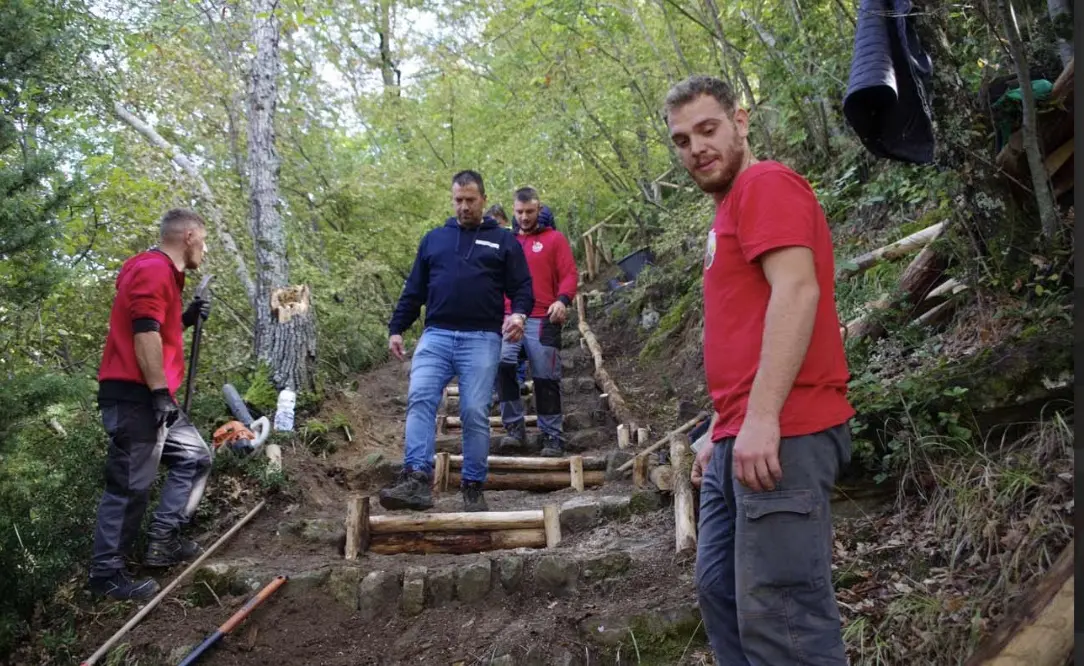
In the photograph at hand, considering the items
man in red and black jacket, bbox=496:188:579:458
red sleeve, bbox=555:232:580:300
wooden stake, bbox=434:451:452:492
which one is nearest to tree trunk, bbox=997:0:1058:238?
man in red and black jacket, bbox=496:188:579:458

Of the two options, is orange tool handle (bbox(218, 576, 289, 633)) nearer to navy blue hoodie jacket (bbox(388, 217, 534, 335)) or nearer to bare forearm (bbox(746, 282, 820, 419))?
navy blue hoodie jacket (bbox(388, 217, 534, 335))

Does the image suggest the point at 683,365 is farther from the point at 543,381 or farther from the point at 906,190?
the point at 906,190

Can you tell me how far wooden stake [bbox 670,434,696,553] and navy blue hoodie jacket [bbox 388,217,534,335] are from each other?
1427 mm

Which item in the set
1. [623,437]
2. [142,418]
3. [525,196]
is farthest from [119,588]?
[525,196]

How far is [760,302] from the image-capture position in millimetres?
1911

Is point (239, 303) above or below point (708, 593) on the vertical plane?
above

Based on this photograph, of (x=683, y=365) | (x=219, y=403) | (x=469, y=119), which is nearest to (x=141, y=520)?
(x=219, y=403)

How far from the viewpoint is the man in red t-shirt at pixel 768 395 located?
1732mm

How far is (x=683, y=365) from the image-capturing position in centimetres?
801

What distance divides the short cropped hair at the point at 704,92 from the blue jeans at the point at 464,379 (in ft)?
9.28

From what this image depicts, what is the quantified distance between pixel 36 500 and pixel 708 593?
3751 mm

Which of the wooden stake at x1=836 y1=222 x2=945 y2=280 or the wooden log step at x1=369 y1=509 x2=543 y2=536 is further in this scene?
the wooden stake at x1=836 y1=222 x2=945 y2=280

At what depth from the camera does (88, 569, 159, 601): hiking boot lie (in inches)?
145

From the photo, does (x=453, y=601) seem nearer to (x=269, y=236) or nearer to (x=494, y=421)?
(x=494, y=421)
